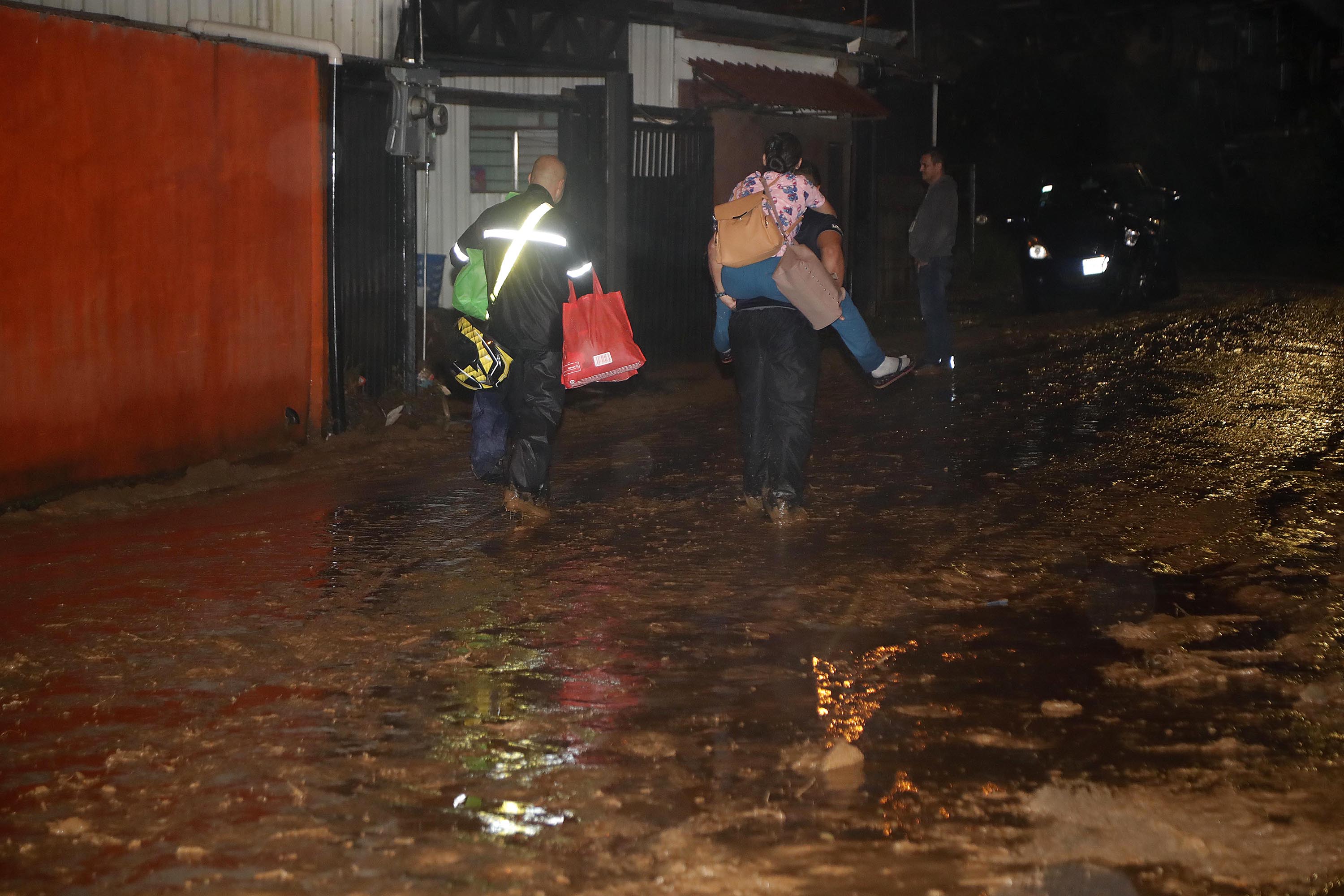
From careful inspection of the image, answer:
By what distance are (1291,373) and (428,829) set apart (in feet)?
36.5

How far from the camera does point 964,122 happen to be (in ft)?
102

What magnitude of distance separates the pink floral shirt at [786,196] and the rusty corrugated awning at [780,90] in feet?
26.5

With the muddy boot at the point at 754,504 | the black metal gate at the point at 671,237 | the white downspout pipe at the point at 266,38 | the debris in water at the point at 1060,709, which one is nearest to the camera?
the debris in water at the point at 1060,709

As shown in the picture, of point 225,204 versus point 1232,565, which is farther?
point 225,204

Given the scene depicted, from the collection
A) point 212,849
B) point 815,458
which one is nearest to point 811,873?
point 212,849

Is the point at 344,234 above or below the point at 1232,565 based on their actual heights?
above

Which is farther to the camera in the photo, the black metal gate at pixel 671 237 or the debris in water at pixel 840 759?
the black metal gate at pixel 671 237

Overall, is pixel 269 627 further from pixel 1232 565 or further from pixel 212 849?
pixel 1232 565

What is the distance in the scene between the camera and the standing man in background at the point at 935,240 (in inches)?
490

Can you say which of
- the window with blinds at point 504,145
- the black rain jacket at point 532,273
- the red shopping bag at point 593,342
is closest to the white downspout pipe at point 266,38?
the black rain jacket at point 532,273

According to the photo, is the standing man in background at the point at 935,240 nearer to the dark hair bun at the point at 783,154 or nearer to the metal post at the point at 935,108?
the dark hair bun at the point at 783,154

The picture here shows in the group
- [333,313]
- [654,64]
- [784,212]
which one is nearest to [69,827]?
[784,212]

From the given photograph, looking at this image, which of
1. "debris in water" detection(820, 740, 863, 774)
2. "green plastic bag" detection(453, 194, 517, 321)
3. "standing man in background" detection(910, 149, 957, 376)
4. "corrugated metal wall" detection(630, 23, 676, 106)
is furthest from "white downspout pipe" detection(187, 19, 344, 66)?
"debris in water" detection(820, 740, 863, 774)

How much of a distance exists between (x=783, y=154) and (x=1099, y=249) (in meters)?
12.3
